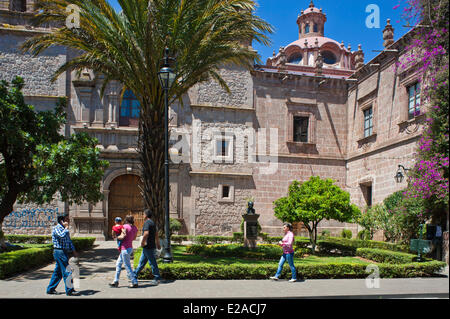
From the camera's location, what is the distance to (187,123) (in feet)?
73.6

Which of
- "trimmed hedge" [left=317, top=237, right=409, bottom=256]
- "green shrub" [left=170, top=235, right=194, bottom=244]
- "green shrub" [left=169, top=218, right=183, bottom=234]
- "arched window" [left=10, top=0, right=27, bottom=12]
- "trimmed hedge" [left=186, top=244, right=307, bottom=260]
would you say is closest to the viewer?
"trimmed hedge" [left=186, top=244, right=307, bottom=260]

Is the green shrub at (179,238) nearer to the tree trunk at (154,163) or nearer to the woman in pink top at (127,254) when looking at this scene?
the tree trunk at (154,163)

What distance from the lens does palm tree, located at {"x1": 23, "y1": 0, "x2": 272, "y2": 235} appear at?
11.6m

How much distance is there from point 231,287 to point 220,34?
7694 mm

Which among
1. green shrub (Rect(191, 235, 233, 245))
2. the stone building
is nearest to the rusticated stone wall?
the stone building

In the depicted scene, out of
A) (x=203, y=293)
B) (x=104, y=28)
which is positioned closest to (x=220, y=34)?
(x=104, y=28)

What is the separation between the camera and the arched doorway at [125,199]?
70.7 feet

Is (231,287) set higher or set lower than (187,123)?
lower

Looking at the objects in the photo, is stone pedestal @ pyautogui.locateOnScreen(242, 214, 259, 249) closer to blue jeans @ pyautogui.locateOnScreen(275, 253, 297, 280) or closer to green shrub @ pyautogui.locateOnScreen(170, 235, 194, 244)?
green shrub @ pyautogui.locateOnScreen(170, 235, 194, 244)

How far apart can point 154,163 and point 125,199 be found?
10.4 meters

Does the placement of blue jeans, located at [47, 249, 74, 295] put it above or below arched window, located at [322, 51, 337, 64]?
below

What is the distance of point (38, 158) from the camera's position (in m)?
12.5

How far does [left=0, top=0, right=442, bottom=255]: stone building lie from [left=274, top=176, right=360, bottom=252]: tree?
4583mm

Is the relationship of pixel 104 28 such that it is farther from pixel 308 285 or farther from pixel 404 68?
pixel 404 68
